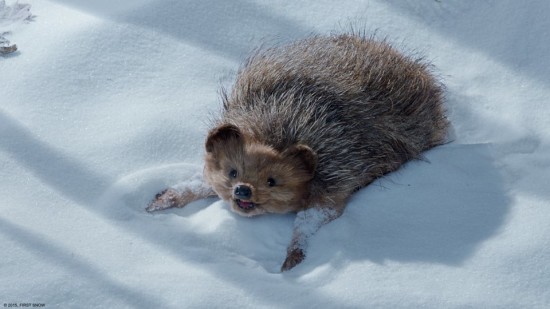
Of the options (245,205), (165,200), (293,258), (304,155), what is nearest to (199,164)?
(165,200)

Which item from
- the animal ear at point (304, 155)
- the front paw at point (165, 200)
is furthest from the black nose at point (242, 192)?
the front paw at point (165, 200)

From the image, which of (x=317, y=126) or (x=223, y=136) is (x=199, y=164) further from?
(x=317, y=126)

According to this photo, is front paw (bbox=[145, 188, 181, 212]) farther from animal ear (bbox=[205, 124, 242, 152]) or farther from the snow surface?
animal ear (bbox=[205, 124, 242, 152])

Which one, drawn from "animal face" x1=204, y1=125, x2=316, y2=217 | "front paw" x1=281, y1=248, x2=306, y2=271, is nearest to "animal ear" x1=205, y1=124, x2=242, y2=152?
"animal face" x1=204, y1=125, x2=316, y2=217

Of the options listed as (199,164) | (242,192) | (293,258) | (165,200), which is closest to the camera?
(293,258)

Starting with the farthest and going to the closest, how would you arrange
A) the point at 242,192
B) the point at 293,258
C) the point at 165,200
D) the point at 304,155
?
1. the point at 165,200
2. the point at 304,155
3. the point at 242,192
4. the point at 293,258
